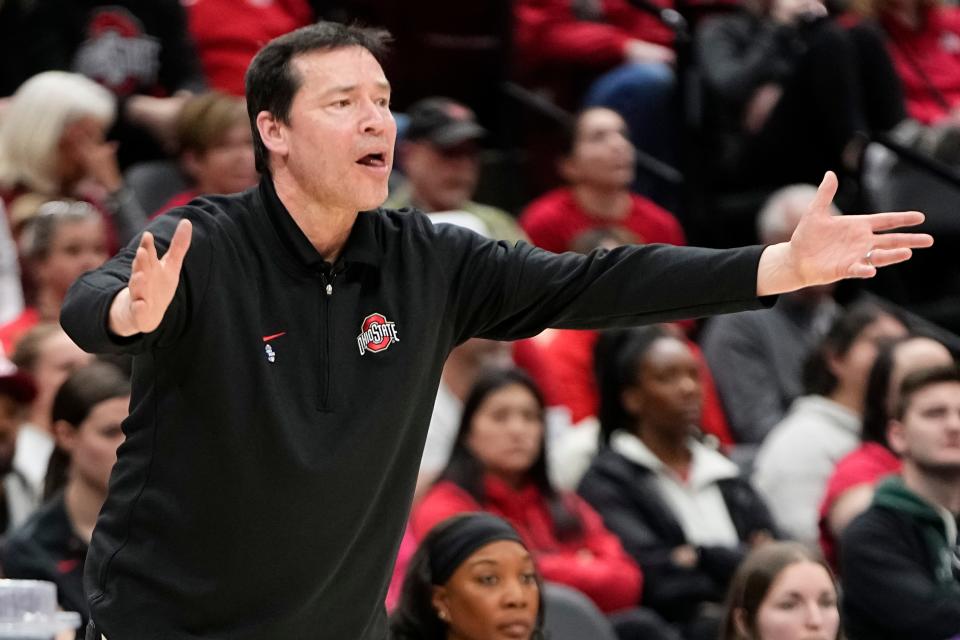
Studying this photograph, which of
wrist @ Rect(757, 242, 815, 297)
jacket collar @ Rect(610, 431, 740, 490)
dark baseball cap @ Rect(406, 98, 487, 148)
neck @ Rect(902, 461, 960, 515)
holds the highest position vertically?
wrist @ Rect(757, 242, 815, 297)

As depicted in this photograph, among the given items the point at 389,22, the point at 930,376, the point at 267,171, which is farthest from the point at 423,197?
the point at 267,171

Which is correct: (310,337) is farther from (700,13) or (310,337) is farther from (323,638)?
(700,13)

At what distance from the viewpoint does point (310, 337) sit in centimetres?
275

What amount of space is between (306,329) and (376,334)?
0.40 feet

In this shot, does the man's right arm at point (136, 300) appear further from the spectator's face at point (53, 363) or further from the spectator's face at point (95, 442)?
the spectator's face at point (53, 363)

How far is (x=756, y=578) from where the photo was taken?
439 cm

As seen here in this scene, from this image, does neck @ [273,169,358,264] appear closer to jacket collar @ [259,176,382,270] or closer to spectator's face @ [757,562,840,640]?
jacket collar @ [259,176,382,270]

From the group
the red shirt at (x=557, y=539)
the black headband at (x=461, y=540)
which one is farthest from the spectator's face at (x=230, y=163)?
the black headband at (x=461, y=540)

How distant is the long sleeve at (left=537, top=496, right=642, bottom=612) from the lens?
4.78 meters

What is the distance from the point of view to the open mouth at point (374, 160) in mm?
2814

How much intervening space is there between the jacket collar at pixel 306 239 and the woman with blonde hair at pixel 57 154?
2.95 metres

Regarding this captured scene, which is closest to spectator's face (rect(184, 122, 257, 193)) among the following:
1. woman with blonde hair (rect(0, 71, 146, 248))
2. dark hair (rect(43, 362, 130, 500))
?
woman with blonde hair (rect(0, 71, 146, 248))

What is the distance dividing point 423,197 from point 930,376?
2.05 meters

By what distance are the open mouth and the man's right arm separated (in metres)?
0.37
